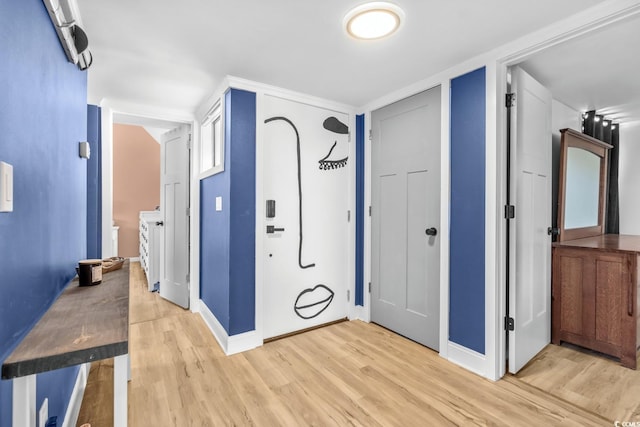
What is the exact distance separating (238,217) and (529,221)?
2.20m

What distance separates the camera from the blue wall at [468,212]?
207 cm

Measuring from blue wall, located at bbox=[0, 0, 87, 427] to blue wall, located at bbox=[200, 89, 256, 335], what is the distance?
3.30 ft

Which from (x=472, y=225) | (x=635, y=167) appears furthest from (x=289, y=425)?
(x=635, y=167)

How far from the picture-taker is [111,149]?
3.01 metres

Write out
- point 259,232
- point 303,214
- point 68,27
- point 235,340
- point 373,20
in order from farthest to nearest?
point 303,214 < point 259,232 < point 235,340 < point 373,20 < point 68,27

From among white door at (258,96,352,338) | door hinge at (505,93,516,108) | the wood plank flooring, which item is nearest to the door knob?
white door at (258,96,352,338)

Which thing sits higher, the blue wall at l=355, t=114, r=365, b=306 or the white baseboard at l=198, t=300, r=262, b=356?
the blue wall at l=355, t=114, r=365, b=306

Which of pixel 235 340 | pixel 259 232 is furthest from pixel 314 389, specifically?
pixel 259 232

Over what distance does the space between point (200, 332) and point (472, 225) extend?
2.50 m

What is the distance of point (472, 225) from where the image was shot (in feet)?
6.95

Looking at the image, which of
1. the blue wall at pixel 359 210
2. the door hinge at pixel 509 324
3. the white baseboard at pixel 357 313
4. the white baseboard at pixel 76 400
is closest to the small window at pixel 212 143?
the blue wall at pixel 359 210

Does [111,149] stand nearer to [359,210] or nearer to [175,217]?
[175,217]

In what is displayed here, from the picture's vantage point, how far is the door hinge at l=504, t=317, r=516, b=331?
6.73ft

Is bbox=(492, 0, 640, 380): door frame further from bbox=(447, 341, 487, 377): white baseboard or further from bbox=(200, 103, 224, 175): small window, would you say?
bbox=(200, 103, 224, 175): small window
